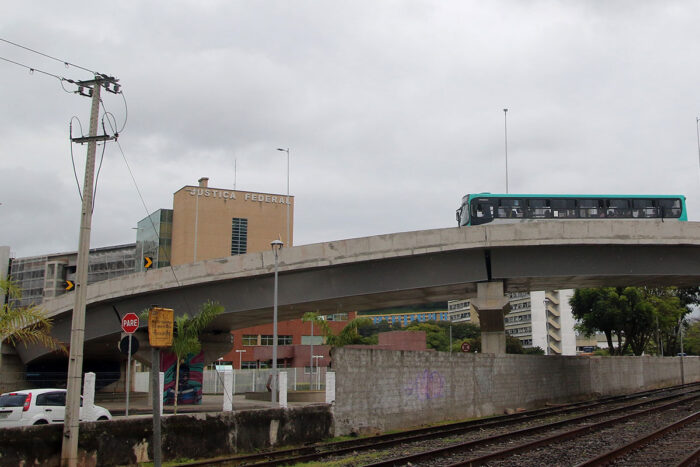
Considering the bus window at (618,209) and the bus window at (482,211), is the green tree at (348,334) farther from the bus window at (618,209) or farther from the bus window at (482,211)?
the bus window at (618,209)

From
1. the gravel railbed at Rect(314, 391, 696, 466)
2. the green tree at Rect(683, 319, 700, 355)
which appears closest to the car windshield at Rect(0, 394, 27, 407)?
the gravel railbed at Rect(314, 391, 696, 466)

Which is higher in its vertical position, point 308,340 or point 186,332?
point 186,332

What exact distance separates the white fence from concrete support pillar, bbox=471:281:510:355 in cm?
1406

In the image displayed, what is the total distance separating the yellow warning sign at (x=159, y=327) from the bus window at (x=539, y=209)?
37.5 m

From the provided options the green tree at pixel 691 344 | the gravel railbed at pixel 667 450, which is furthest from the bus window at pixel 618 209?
the green tree at pixel 691 344

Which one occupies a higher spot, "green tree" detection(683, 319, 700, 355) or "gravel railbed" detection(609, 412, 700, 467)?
"green tree" detection(683, 319, 700, 355)

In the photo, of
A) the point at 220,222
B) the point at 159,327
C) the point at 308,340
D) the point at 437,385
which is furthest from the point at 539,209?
the point at 220,222

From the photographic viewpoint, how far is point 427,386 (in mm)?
23141

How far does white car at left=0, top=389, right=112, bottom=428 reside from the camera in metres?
17.8

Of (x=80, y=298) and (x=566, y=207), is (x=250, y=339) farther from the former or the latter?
(x=80, y=298)

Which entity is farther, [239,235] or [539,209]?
[239,235]

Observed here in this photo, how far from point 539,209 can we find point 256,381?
22.4 m

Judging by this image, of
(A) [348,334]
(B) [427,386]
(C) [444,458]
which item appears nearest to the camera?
(C) [444,458]

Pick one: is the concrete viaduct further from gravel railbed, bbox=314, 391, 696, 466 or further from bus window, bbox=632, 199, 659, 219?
bus window, bbox=632, 199, 659, 219
